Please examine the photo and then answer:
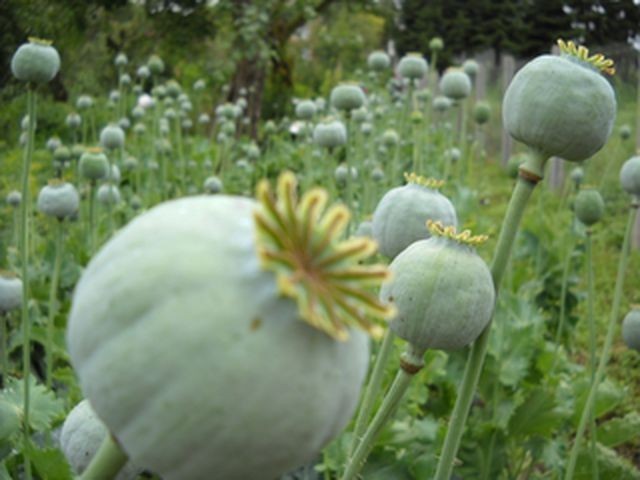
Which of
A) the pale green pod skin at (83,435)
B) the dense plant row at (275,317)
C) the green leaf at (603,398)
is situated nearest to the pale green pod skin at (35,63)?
the dense plant row at (275,317)

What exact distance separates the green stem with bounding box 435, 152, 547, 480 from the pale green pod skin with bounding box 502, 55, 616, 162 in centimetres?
3

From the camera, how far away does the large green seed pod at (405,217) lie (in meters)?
0.92

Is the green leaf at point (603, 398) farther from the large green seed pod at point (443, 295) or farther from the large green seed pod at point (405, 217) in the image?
the large green seed pod at point (443, 295)

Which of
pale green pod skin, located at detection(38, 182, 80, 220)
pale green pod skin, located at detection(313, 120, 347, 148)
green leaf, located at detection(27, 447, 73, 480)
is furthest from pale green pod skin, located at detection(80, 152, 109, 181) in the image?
green leaf, located at detection(27, 447, 73, 480)

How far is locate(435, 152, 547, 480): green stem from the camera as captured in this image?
2.40 feet

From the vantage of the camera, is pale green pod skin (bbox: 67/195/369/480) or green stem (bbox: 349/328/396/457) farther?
green stem (bbox: 349/328/396/457)

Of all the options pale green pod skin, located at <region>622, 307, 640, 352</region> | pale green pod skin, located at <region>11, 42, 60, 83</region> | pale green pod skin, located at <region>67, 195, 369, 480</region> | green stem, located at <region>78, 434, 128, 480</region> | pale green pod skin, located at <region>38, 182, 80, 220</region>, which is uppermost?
pale green pod skin, located at <region>11, 42, 60, 83</region>

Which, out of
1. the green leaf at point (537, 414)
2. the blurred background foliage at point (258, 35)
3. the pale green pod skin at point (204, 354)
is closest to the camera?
the pale green pod skin at point (204, 354)

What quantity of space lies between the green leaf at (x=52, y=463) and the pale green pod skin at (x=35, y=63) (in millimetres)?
468

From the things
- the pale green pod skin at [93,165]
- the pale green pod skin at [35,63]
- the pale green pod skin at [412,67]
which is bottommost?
the pale green pod skin at [93,165]

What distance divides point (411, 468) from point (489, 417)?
0.87 m

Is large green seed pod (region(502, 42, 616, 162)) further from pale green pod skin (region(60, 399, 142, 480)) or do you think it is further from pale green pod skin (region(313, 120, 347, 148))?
pale green pod skin (region(313, 120, 347, 148))

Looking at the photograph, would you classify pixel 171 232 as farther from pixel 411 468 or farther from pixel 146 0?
pixel 146 0

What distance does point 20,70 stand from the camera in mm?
1027
